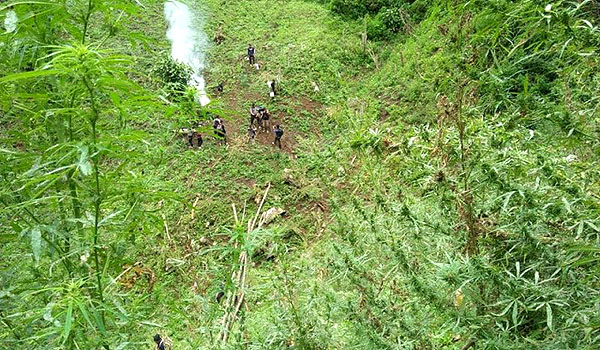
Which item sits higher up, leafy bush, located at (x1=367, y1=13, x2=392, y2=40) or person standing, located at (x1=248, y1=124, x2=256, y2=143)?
leafy bush, located at (x1=367, y1=13, x2=392, y2=40)

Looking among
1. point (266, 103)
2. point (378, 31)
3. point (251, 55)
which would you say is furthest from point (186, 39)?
point (378, 31)

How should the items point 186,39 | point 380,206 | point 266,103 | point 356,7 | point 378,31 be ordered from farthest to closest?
point 186,39
point 356,7
point 378,31
point 266,103
point 380,206

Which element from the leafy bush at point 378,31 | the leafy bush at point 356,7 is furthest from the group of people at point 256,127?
the leafy bush at point 356,7

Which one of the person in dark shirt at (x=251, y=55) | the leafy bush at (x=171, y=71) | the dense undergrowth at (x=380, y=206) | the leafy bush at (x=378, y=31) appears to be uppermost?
the dense undergrowth at (x=380, y=206)

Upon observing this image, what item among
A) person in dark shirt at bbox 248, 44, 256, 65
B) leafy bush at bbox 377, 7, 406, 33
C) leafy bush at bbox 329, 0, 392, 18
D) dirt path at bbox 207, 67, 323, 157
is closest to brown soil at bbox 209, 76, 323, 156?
dirt path at bbox 207, 67, 323, 157

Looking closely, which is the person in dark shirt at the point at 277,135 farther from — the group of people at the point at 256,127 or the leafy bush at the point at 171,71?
the leafy bush at the point at 171,71

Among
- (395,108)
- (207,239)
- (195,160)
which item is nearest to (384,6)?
(395,108)

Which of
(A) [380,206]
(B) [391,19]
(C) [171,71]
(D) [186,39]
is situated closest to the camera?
(A) [380,206]

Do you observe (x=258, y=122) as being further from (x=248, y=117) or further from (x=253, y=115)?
(x=248, y=117)

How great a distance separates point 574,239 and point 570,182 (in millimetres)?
137

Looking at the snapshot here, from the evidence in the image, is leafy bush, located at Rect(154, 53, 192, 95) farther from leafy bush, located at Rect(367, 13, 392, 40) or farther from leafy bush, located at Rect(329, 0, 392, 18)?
leafy bush, located at Rect(329, 0, 392, 18)

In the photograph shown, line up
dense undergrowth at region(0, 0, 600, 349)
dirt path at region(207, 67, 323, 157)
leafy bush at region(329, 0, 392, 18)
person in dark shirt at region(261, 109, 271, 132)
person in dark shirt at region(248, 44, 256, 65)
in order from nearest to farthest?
dense undergrowth at region(0, 0, 600, 349) < dirt path at region(207, 67, 323, 157) < person in dark shirt at region(261, 109, 271, 132) < person in dark shirt at region(248, 44, 256, 65) < leafy bush at region(329, 0, 392, 18)

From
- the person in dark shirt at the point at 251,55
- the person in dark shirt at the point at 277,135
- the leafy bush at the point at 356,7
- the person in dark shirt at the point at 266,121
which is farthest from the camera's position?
the leafy bush at the point at 356,7

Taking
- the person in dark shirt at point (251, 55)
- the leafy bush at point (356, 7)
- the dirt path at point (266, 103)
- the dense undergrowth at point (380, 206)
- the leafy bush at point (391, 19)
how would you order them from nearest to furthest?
1. the dense undergrowth at point (380, 206)
2. the dirt path at point (266, 103)
3. the leafy bush at point (391, 19)
4. the person in dark shirt at point (251, 55)
5. the leafy bush at point (356, 7)
